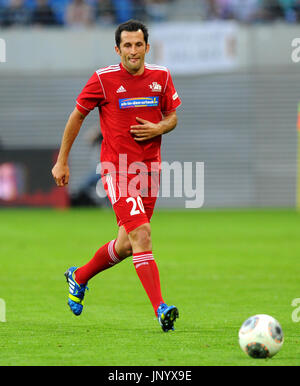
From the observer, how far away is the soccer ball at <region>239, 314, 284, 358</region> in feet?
18.9

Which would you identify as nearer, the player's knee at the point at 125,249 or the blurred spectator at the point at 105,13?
the player's knee at the point at 125,249

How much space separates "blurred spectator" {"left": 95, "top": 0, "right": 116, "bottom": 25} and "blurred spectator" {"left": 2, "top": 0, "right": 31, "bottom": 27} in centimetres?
224

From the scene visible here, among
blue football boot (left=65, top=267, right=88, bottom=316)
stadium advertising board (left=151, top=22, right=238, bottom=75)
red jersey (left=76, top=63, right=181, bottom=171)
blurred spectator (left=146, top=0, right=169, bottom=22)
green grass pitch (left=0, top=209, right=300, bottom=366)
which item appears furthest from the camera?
blurred spectator (left=146, top=0, right=169, bottom=22)

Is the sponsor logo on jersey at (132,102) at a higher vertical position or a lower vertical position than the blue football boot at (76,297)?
higher

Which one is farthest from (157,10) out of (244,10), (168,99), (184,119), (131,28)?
(131,28)

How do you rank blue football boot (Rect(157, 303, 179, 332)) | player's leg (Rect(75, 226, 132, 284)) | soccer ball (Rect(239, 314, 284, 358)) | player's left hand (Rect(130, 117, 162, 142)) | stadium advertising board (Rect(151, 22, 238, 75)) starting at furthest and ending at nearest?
stadium advertising board (Rect(151, 22, 238, 75)) → player's leg (Rect(75, 226, 132, 284)) → player's left hand (Rect(130, 117, 162, 142)) → blue football boot (Rect(157, 303, 179, 332)) → soccer ball (Rect(239, 314, 284, 358))

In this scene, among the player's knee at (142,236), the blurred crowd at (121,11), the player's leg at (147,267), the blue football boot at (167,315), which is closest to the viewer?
the blue football boot at (167,315)

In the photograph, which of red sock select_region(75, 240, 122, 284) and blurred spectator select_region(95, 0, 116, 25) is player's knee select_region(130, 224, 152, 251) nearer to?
red sock select_region(75, 240, 122, 284)

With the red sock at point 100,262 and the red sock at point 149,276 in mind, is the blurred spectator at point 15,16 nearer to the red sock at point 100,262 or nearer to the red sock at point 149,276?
the red sock at point 100,262

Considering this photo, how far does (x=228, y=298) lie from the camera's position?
919 centimetres

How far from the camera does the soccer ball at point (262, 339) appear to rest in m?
5.75

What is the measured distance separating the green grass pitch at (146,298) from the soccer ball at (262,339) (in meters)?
0.07

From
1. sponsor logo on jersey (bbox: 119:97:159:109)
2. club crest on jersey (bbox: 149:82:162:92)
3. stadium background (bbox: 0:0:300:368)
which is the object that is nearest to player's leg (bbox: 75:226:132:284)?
sponsor logo on jersey (bbox: 119:97:159:109)

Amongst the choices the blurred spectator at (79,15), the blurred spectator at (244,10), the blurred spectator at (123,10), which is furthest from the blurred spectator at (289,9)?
the blurred spectator at (79,15)
